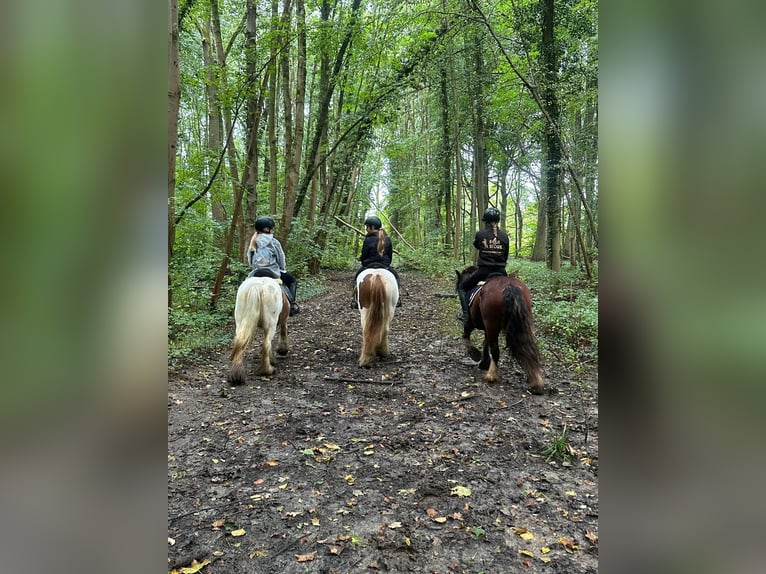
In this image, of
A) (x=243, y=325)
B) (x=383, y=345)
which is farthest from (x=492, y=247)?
(x=243, y=325)

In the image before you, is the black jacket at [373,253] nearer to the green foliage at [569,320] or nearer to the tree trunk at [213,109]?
the green foliage at [569,320]

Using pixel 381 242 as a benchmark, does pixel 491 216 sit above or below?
above

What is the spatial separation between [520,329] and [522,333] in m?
0.06

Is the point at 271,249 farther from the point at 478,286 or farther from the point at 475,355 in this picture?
the point at 475,355

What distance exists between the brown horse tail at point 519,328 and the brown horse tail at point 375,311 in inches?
77.0

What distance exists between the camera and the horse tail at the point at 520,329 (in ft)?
16.2

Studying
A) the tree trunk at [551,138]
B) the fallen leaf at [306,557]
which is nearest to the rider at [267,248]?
the fallen leaf at [306,557]

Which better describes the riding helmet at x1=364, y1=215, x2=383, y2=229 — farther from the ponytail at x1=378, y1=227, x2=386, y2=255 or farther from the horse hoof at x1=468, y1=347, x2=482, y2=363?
the horse hoof at x1=468, y1=347, x2=482, y2=363

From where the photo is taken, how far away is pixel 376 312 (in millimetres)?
6246

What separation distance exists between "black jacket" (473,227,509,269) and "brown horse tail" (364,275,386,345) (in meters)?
1.60

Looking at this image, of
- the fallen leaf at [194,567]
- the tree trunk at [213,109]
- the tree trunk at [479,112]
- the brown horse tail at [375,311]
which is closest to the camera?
the fallen leaf at [194,567]
